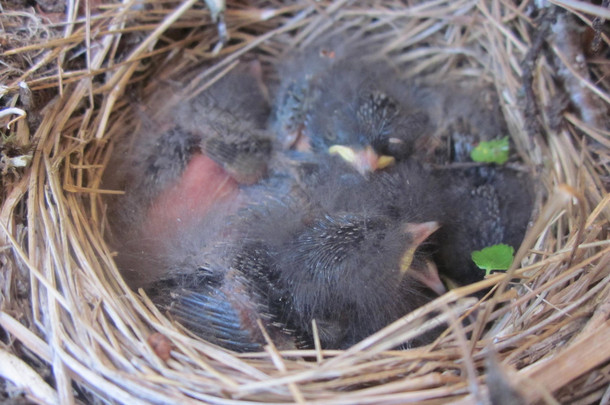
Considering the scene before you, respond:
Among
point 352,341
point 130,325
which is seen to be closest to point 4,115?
point 130,325

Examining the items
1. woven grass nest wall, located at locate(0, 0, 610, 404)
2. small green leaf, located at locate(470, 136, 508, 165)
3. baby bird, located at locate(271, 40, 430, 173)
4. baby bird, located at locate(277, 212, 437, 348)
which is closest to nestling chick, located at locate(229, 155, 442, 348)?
baby bird, located at locate(277, 212, 437, 348)

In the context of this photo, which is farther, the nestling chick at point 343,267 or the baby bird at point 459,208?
the baby bird at point 459,208

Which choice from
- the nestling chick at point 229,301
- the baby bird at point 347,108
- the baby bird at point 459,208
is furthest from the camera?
the baby bird at point 347,108

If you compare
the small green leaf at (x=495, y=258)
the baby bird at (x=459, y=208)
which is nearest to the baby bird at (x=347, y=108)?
the baby bird at (x=459, y=208)

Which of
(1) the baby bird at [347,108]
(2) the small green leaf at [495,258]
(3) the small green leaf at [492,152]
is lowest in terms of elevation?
(2) the small green leaf at [495,258]

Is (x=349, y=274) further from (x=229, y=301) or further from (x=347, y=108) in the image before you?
(x=347, y=108)

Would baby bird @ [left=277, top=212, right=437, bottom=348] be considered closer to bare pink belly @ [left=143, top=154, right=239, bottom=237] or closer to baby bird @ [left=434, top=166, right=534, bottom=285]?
baby bird @ [left=434, top=166, right=534, bottom=285]

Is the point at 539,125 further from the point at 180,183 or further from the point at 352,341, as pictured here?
the point at 180,183

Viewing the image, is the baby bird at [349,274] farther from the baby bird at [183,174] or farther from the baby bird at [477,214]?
the baby bird at [183,174]
